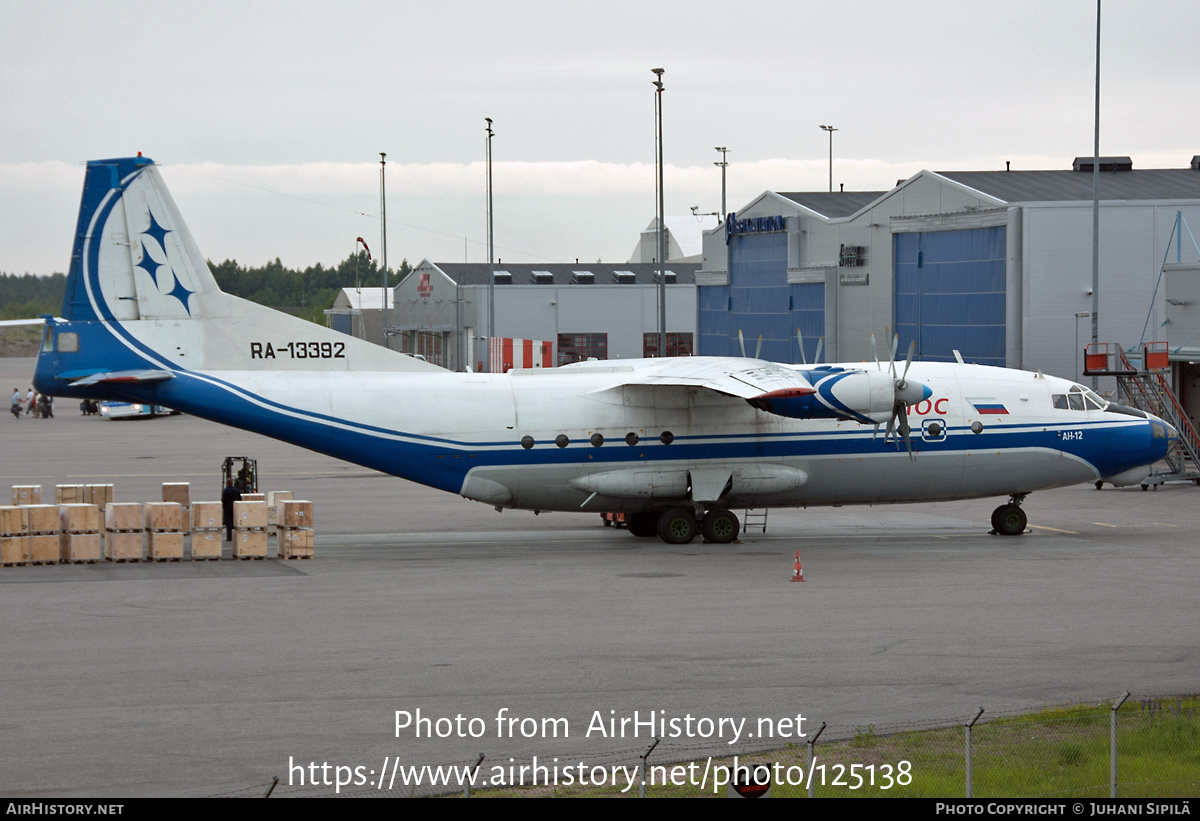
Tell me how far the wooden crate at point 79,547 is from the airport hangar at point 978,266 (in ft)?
118

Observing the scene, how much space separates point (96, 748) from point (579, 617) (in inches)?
347

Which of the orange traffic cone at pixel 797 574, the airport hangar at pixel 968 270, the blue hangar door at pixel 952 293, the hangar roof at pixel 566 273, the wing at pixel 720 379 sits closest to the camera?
the orange traffic cone at pixel 797 574

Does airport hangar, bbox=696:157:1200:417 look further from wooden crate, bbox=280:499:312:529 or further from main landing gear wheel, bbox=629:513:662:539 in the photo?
wooden crate, bbox=280:499:312:529

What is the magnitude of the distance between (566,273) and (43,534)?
9025 cm

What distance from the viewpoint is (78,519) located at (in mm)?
26406

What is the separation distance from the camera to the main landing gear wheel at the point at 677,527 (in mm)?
29375

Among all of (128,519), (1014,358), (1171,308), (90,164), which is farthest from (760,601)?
(1014,358)

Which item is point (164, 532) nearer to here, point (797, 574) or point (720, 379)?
point (720, 379)

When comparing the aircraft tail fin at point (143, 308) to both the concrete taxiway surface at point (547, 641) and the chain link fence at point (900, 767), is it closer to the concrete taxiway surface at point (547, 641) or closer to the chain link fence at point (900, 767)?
the concrete taxiway surface at point (547, 641)

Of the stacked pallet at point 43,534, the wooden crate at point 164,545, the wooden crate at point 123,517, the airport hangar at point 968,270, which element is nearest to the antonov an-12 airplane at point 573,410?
the wooden crate at point 123,517

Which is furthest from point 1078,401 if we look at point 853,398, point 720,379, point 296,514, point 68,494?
point 68,494

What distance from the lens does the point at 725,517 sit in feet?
96.1

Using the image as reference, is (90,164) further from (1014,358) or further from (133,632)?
(1014,358)

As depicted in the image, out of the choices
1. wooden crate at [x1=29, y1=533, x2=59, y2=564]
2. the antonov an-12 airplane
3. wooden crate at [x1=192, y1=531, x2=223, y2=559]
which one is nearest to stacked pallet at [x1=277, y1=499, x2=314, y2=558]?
wooden crate at [x1=192, y1=531, x2=223, y2=559]
